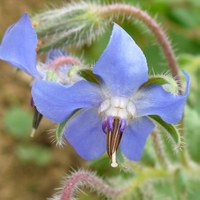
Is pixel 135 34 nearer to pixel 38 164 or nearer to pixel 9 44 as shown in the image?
pixel 38 164

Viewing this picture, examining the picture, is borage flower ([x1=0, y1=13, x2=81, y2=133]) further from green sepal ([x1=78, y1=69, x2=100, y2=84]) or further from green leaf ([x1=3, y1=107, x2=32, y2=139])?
green leaf ([x1=3, y1=107, x2=32, y2=139])

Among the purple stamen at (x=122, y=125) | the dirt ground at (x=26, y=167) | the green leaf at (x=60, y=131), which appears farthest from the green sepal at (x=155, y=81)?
the dirt ground at (x=26, y=167)

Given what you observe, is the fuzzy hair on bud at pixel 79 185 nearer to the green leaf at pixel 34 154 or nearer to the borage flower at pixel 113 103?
the borage flower at pixel 113 103

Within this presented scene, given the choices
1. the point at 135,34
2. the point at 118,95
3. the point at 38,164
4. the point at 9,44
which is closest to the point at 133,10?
the point at 118,95

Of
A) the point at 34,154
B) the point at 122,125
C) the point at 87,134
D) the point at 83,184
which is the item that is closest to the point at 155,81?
the point at 122,125

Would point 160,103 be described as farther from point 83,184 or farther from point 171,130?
point 83,184
